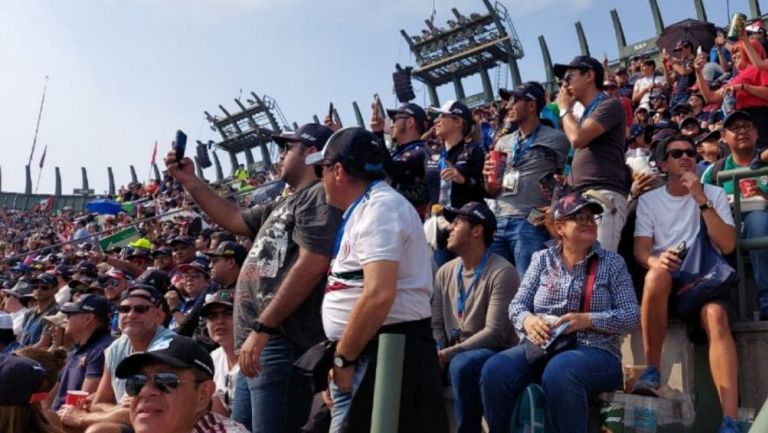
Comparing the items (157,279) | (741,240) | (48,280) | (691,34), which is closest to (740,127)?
(741,240)

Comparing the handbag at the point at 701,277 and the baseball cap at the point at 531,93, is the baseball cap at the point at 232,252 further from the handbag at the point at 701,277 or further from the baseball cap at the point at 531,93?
the handbag at the point at 701,277

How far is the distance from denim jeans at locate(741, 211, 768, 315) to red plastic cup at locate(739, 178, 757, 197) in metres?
0.34

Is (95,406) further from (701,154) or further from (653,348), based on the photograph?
(701,154)

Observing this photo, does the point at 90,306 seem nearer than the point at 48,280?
Yes

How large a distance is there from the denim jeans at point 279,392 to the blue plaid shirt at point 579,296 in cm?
125

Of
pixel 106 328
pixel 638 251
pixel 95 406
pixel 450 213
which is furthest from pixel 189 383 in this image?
pixel 106 328

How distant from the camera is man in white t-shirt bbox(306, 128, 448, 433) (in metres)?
2.99

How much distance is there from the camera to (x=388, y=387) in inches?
66.2

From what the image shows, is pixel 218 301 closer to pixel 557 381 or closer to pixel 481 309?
pixel 481 309

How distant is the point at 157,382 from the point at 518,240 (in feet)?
9.50

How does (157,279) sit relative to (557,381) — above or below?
above

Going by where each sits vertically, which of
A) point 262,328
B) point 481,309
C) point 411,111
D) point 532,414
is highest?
point 411,111

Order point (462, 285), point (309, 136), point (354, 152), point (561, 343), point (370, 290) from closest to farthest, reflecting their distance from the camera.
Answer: point (370, 290) → point (354, 152) → point (561, 343) → point (309, 136) → point (462, 285)

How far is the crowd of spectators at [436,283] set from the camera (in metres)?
3.18
